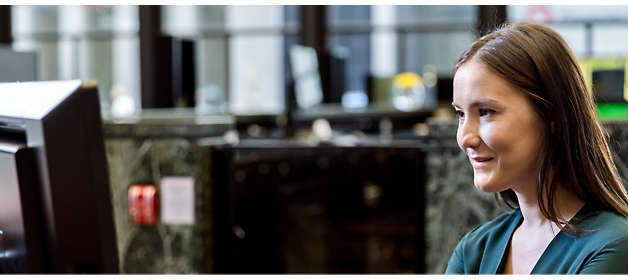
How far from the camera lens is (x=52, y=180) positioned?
0.65 meters

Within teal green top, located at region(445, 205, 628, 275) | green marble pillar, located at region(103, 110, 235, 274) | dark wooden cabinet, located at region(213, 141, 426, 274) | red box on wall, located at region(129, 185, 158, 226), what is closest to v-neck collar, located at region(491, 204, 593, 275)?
teal green top, located at region(445, 205, 628, 275)

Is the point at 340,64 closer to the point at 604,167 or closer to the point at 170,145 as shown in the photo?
the point at 170,145

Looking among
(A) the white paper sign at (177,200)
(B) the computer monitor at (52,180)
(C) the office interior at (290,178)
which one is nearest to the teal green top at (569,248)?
(C) the office interior at (290,178)

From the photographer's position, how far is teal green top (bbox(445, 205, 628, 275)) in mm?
753

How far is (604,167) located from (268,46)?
34.2 feet

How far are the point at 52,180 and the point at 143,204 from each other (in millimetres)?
1921

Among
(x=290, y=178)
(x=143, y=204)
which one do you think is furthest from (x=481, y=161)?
(x=290, y=178)

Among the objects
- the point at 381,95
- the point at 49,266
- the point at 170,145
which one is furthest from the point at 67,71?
the point at 49,266

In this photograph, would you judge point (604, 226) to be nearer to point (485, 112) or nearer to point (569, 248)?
point (569, 248)

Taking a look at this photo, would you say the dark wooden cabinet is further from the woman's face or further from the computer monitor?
the computer monitor

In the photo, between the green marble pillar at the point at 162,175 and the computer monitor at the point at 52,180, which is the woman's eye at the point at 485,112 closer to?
the computer monitor at the point at 52,180

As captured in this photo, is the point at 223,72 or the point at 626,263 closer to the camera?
the point at 626,263

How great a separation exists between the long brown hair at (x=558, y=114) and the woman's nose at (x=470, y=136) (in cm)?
9

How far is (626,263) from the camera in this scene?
29.4 inches
